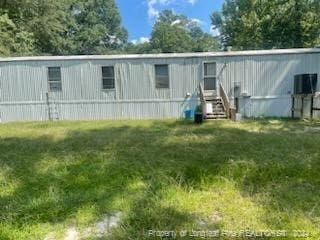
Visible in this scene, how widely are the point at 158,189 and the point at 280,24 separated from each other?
2222 centimetres

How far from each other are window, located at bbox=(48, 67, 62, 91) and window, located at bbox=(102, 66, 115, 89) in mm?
1741

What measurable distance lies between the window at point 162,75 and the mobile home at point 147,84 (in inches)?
1.5

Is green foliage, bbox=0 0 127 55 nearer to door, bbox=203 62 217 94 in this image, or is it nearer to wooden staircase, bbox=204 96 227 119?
door, bbox=203 62 217 94

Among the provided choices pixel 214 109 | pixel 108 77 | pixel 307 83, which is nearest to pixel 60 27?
pixel 108 77

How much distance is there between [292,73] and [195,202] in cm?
1041

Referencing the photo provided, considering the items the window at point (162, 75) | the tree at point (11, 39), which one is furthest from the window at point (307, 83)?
the tree at point (11, 39)

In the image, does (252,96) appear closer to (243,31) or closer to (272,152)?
(272,152)

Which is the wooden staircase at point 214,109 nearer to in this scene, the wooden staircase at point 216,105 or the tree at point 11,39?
the wooden staircase at point 216,105

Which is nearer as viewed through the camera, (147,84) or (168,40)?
(147,84)

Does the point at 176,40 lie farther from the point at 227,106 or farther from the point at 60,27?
the point at 227,106

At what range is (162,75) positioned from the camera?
1227 centimetres

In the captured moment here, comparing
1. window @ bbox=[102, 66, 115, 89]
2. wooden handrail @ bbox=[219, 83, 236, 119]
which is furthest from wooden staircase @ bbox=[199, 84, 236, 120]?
window @ bbox=[102, 66, 115, 89]

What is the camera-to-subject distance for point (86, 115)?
1242cm

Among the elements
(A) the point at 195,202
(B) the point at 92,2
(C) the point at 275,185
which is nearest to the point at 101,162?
(A) the point at 195,202
